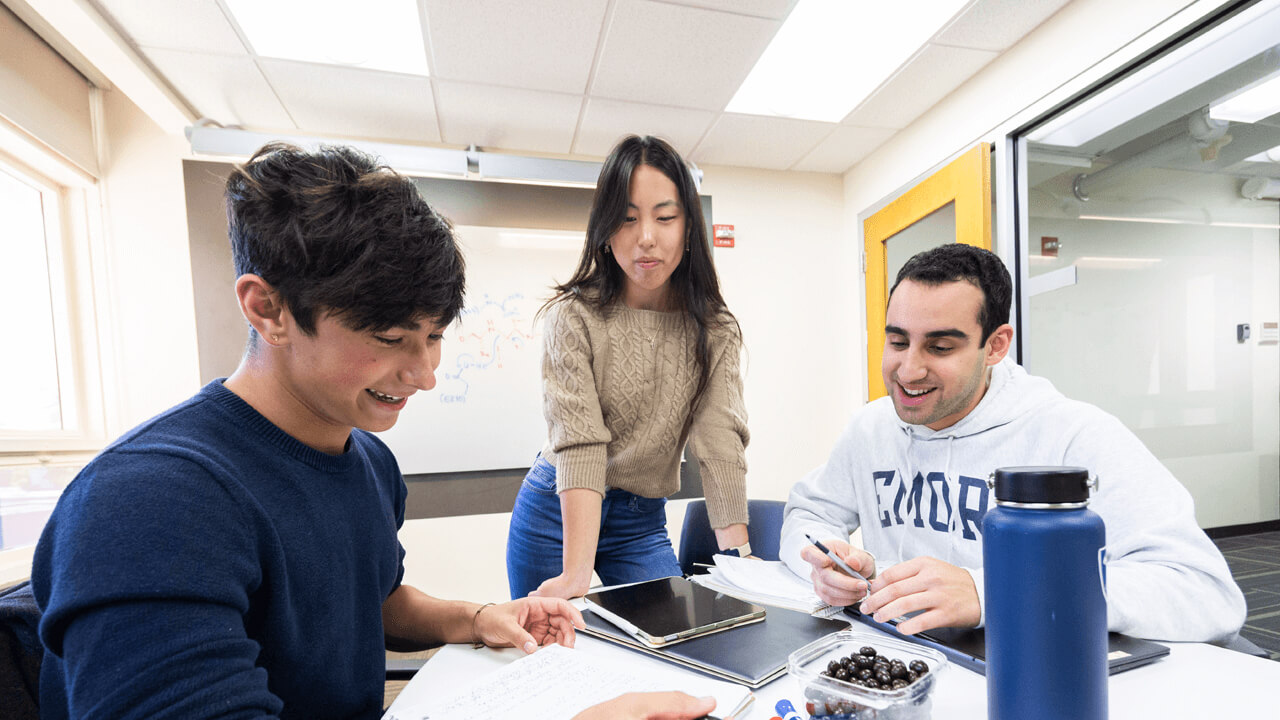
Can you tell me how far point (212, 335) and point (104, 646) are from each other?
2790 mm

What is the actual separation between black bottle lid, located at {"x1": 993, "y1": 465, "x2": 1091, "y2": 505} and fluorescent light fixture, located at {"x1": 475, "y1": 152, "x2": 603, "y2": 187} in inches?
107

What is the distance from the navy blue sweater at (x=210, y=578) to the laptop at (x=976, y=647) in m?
0.71

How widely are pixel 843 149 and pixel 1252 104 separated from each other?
1602mm

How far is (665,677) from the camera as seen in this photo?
0.72 meters

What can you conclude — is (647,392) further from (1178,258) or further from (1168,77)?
(1178,258)

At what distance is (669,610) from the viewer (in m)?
0.91

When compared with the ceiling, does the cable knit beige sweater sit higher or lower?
lower

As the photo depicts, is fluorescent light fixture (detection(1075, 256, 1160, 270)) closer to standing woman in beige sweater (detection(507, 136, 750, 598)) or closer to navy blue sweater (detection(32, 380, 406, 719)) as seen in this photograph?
standing woman in beige sweater (detection(507, 136, 750, 598))

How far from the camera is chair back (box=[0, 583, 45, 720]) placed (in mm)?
596

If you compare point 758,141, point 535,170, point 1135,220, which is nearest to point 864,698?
point 535,170

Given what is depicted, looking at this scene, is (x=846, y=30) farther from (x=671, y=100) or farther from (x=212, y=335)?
(x=212, y=335)

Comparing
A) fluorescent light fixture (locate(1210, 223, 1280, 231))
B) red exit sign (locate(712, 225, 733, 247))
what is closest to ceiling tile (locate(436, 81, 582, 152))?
red exit sign (locate(712, 225, 733, 247))

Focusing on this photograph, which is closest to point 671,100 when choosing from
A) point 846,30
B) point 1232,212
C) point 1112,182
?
point 846,30

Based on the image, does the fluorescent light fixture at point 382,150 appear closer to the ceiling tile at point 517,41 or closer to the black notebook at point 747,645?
the ceiling tile at point 517,41
